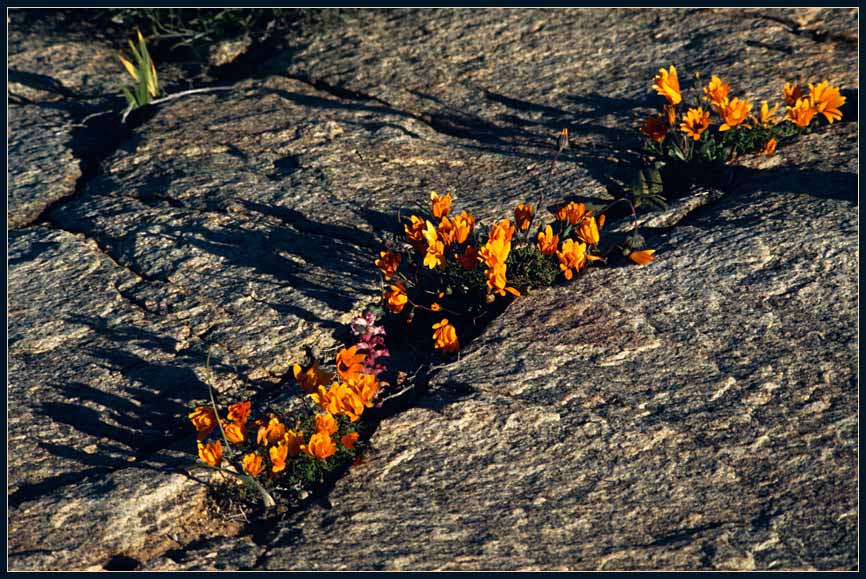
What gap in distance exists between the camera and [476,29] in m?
6.57

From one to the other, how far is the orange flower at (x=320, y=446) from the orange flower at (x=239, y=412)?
1.10 ft

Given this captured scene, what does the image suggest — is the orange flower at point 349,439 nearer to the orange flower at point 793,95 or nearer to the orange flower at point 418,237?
the orange flower at point 418,237

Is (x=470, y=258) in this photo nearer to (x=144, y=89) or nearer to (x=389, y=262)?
(x=389, y=262)

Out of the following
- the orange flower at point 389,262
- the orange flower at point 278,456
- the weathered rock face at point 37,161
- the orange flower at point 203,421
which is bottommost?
the orange flower at point 278,456

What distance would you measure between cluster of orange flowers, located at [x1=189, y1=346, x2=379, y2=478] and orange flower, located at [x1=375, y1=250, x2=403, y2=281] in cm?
53

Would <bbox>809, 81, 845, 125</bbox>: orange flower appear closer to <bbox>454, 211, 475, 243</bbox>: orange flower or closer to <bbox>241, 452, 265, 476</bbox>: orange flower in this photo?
<bbox>454, 211, 475, 243</bbox>: orange flower

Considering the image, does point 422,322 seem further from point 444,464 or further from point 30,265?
point 30,265

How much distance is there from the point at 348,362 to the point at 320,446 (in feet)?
1.44

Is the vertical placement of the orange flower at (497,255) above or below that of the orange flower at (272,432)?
above

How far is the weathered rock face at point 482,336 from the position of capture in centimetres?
372

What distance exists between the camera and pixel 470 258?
4.50 meters

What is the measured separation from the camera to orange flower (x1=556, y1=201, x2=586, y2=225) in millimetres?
4660

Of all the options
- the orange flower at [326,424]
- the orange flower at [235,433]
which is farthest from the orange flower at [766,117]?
the orange flower at [235,433]

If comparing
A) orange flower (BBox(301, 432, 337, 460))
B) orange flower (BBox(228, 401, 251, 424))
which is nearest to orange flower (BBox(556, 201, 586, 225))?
orange flower (BBox(301, 432, 337, 460))
